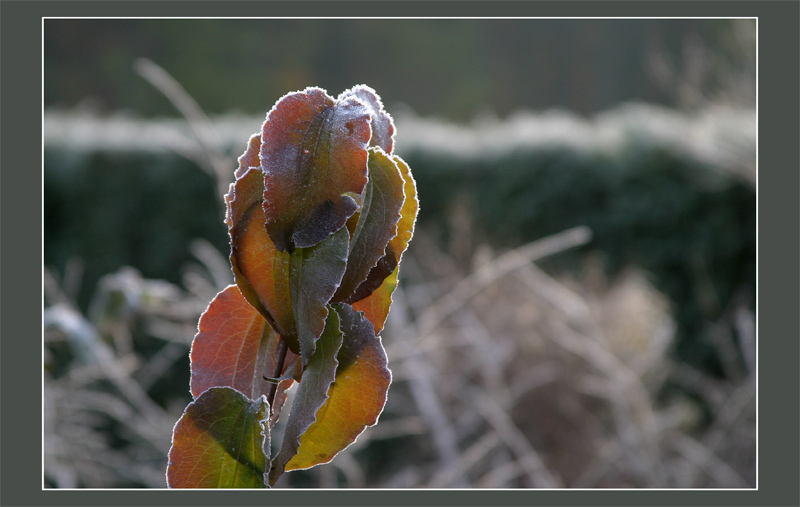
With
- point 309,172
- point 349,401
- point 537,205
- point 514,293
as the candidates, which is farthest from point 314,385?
point 537,205

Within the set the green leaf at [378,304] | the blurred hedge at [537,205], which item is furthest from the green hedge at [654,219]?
the green leaf at [378,304]

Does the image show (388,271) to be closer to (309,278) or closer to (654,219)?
(309,278)

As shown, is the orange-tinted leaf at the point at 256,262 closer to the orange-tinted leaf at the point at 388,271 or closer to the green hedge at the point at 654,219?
the orange-tinted leaf at the point at 388,271

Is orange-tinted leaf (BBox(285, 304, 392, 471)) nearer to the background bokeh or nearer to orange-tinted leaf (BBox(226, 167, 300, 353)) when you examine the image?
orange-tinted leaf (BBox(226, 167, 300, 353))

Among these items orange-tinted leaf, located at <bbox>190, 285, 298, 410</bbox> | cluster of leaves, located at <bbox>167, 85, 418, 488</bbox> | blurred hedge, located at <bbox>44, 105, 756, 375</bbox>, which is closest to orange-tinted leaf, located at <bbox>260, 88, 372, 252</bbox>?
cluster of leaves, located at <bbox>167, 85, 418, 488</bbox>

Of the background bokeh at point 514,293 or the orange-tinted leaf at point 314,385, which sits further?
the background bokeh at point 514,293

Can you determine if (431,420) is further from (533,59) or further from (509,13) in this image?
(533,59)
